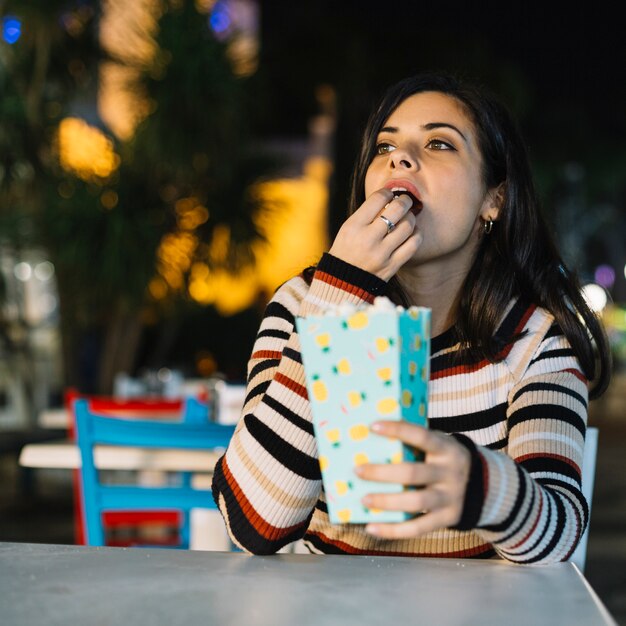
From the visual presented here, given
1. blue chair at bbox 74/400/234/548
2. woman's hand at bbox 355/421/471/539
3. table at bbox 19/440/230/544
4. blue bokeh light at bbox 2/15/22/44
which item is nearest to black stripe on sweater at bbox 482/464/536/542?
woman's hand at bbox 355/421/471/539

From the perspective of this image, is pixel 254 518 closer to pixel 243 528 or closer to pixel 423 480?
pixel 243 528

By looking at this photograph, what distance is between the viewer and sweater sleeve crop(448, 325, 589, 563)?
1053 millimetres

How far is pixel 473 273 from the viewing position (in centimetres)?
176

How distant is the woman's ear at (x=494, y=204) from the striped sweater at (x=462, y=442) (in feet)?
0.68

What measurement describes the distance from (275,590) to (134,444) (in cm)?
131

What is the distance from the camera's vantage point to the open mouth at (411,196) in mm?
1470

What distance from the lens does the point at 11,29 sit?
780 cm

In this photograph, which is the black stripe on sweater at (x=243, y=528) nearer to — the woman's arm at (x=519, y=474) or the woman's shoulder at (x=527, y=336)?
the woman's arm at (x=519, y=474)

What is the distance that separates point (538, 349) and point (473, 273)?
248mm

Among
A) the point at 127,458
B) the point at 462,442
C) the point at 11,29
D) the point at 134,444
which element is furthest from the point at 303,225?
the point at 462,442

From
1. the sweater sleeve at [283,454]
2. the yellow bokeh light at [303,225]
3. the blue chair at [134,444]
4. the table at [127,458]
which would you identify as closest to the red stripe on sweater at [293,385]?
the sweater sleeve at [283,454]

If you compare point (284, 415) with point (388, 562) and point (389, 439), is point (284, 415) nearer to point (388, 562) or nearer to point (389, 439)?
point (388, 562)

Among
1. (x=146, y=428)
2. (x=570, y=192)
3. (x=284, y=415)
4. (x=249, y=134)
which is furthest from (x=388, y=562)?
(x=570, y=192)

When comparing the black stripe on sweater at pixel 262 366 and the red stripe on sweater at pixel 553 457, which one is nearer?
the red stripe on sweater at pixel 553 457
